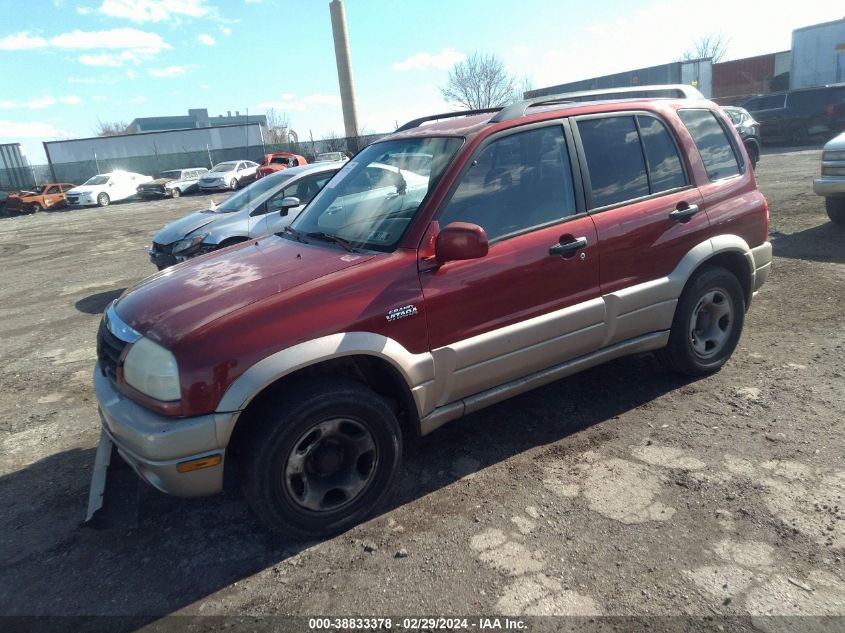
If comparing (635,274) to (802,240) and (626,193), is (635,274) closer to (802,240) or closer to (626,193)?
(626,193)

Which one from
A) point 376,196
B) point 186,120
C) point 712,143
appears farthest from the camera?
point 186,120

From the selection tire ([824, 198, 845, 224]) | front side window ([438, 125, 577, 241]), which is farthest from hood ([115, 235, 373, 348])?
tire ([824, 198, 845, 224])

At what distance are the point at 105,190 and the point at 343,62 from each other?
34.9 metres

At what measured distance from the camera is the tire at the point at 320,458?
2760mm

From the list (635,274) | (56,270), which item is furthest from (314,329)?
(56,270)

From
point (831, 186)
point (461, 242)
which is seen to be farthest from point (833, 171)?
point (461, 242)

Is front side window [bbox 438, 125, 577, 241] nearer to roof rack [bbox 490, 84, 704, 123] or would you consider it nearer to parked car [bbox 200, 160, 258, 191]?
roof rack [bbox 490, 84, 704, 123]

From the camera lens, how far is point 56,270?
1148 cm

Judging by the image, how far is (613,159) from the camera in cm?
385

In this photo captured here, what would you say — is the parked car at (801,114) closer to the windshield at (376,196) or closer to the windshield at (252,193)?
the windshield at (252,193)

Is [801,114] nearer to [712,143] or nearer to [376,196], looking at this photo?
[712,143]

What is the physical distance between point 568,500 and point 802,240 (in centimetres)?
711

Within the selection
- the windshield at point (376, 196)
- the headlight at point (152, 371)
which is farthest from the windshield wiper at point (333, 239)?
the headlight at point (152, 371)

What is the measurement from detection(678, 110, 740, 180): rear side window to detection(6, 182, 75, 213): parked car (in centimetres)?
3091
